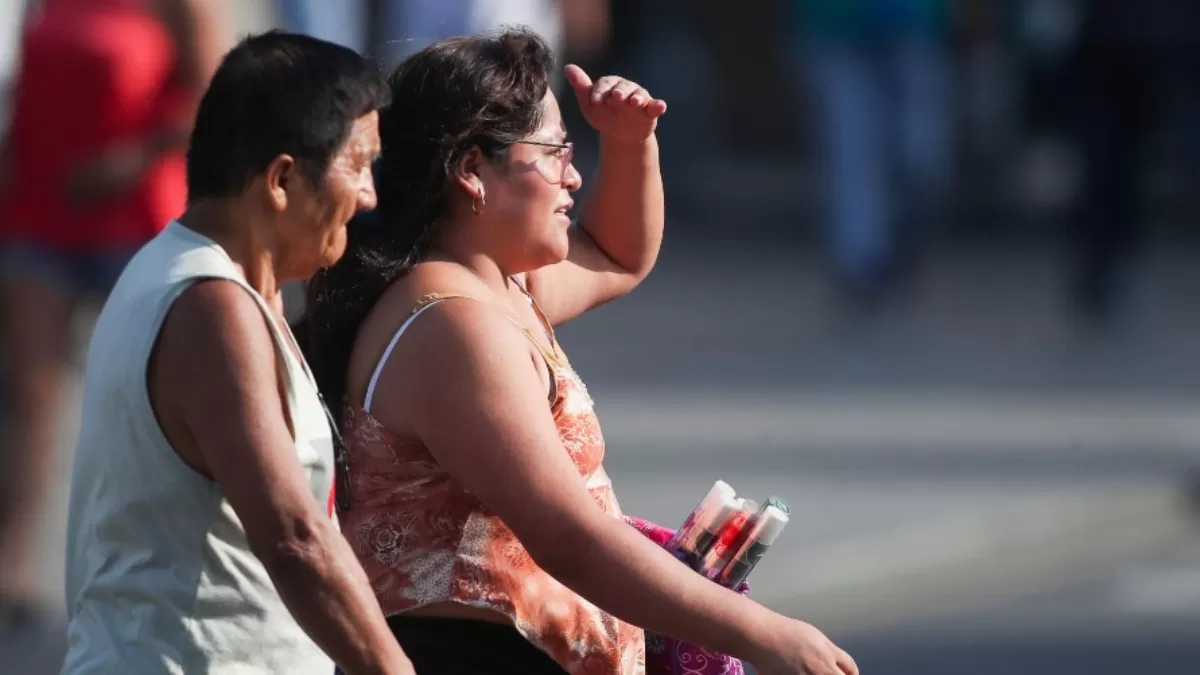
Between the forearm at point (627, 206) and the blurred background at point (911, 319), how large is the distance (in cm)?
39

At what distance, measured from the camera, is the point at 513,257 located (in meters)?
3.17

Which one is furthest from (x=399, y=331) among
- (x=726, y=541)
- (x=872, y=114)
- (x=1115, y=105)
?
(x=872, y=114)

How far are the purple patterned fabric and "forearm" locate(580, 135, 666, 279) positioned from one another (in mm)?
600

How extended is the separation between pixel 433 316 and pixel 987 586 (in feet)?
14.0

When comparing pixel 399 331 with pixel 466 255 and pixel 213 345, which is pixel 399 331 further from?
pixel 213 345

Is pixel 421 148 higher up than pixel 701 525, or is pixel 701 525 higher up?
pixel 421 148

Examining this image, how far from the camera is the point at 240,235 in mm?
2725

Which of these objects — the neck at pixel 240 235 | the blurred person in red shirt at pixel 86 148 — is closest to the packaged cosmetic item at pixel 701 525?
the neck at pixel 240 235

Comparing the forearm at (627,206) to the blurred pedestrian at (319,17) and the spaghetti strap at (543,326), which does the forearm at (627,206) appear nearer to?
the spaghetti strap at (543,326)

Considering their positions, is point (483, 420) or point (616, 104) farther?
point (616, 104)

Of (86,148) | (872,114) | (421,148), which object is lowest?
(86,148)

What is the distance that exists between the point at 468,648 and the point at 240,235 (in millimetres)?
672

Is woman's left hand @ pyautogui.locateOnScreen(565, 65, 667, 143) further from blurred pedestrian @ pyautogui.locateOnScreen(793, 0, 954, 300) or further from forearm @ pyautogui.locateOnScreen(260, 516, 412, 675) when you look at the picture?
blurred pedestrian @ pyautogui.locateOnScreen(793, 0, 954, 300)

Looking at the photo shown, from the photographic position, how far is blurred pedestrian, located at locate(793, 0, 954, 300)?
38.5ft
